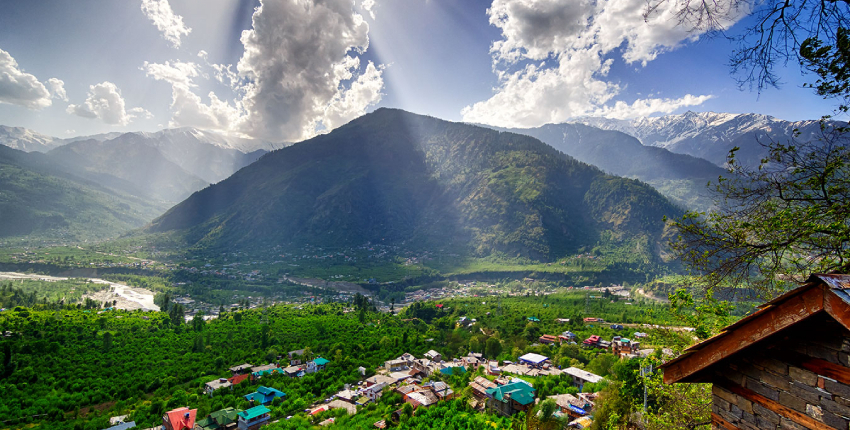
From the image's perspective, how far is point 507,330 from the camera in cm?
4503

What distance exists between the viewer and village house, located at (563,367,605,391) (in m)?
26.9

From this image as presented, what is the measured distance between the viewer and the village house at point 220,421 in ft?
67.7

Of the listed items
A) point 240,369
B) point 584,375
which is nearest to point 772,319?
point 584,375

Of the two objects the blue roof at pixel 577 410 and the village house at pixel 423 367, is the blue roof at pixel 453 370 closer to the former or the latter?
the village house at pixel 423 367

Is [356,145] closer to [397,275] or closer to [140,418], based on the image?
[397,275]

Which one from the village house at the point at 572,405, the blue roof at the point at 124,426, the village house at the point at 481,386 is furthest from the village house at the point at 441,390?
the blue roof at the point at 124,426

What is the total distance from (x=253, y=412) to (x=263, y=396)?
116 inches

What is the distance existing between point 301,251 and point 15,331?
9662cm

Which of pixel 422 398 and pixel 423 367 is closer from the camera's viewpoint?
pixel 422 398

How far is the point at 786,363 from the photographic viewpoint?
101 inches

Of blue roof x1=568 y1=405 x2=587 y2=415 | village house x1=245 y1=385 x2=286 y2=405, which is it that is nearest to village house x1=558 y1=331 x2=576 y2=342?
blue roof x1=568 y1=405 x2=587 y2=415

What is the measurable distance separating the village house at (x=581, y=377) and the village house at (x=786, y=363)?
27790mm

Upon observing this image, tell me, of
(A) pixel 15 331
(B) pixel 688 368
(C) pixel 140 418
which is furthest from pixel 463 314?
(B) pixel 688 368

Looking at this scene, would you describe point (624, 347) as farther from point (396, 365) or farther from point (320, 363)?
point (320, 363)
